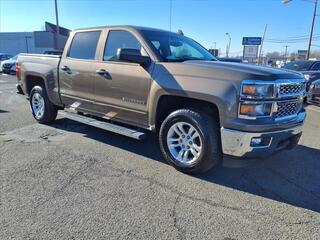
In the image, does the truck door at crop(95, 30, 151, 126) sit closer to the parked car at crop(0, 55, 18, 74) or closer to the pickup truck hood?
the pickup truck hood

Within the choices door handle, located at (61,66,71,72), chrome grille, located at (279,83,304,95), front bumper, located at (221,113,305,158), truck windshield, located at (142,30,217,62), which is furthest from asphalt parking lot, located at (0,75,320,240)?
truck windshield, located at (142,30,217,62)

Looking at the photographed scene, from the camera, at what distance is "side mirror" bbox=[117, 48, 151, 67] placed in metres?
4.07

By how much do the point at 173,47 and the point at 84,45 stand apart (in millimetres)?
1673

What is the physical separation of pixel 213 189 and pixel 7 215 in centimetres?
225

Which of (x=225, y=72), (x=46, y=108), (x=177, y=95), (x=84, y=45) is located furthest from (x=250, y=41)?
(x=225, y=72)

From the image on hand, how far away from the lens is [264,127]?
3551 millimetres

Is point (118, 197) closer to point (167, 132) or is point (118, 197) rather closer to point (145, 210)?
point (145, 210)

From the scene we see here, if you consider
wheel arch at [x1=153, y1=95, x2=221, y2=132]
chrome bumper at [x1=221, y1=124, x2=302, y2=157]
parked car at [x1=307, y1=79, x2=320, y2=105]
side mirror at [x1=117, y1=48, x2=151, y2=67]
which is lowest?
parked car at [x1=307, y1=79, x2=320, y2=105]

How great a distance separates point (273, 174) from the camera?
4.23m

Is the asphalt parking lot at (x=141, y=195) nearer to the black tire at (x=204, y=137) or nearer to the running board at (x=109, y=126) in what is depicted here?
the black tire at (x=204, y=137)

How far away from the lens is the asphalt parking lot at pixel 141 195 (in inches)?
112

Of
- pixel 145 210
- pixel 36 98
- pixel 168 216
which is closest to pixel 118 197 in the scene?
pixel 145 210

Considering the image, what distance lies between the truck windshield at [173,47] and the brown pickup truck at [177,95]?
2cm

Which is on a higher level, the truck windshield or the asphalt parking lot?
the truck windshield
